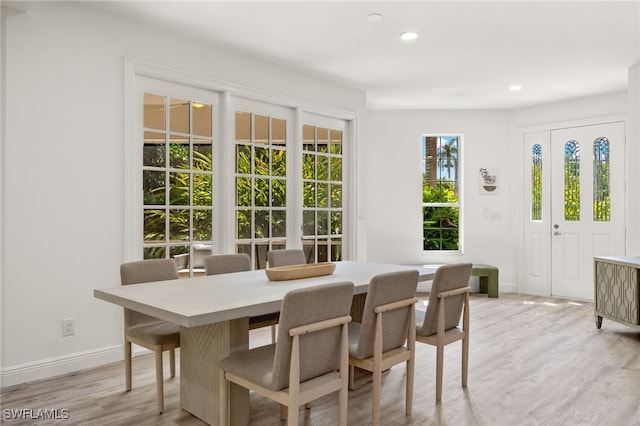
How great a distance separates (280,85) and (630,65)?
358 centimetres

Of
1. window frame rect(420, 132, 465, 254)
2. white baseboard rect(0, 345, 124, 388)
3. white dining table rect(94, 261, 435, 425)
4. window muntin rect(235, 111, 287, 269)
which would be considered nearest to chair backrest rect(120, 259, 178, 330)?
white dining table rect(94, 261, 435, 425)

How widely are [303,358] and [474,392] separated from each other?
153 centimetres

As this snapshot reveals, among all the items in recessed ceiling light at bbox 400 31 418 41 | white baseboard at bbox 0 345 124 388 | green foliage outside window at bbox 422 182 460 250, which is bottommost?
white baseboard at bbox 0 345 124 388

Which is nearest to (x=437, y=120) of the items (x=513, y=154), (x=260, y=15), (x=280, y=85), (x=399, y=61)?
(x=513, y=154)

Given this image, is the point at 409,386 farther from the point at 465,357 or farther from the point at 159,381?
the point at 159,381

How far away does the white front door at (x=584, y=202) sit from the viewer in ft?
19.9

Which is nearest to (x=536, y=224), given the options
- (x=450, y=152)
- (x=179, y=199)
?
(x=450, y=152)

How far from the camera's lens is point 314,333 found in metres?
2.08

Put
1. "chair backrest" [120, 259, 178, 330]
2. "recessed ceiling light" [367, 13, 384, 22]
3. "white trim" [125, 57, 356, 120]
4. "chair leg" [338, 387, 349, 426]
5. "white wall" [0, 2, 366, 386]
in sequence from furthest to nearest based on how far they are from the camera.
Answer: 1. "white trim" [125, 57, 356, 120]
2. "recessed ceiling light" [367, 13, 384, 22]
3. "white wall" [0, 2, 366, 386]
4. "chair backrest" [120, 259, 178, 330]
5. "chair leg" [338, 387, 349, 426]

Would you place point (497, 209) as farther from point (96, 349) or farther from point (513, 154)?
point (96, 349)

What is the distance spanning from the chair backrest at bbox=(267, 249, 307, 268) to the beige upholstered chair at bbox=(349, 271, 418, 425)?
1231 millimetres

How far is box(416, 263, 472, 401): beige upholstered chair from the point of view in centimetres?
281

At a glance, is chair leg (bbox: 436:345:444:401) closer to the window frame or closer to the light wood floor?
the light wood floor

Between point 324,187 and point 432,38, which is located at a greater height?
point 432,38
